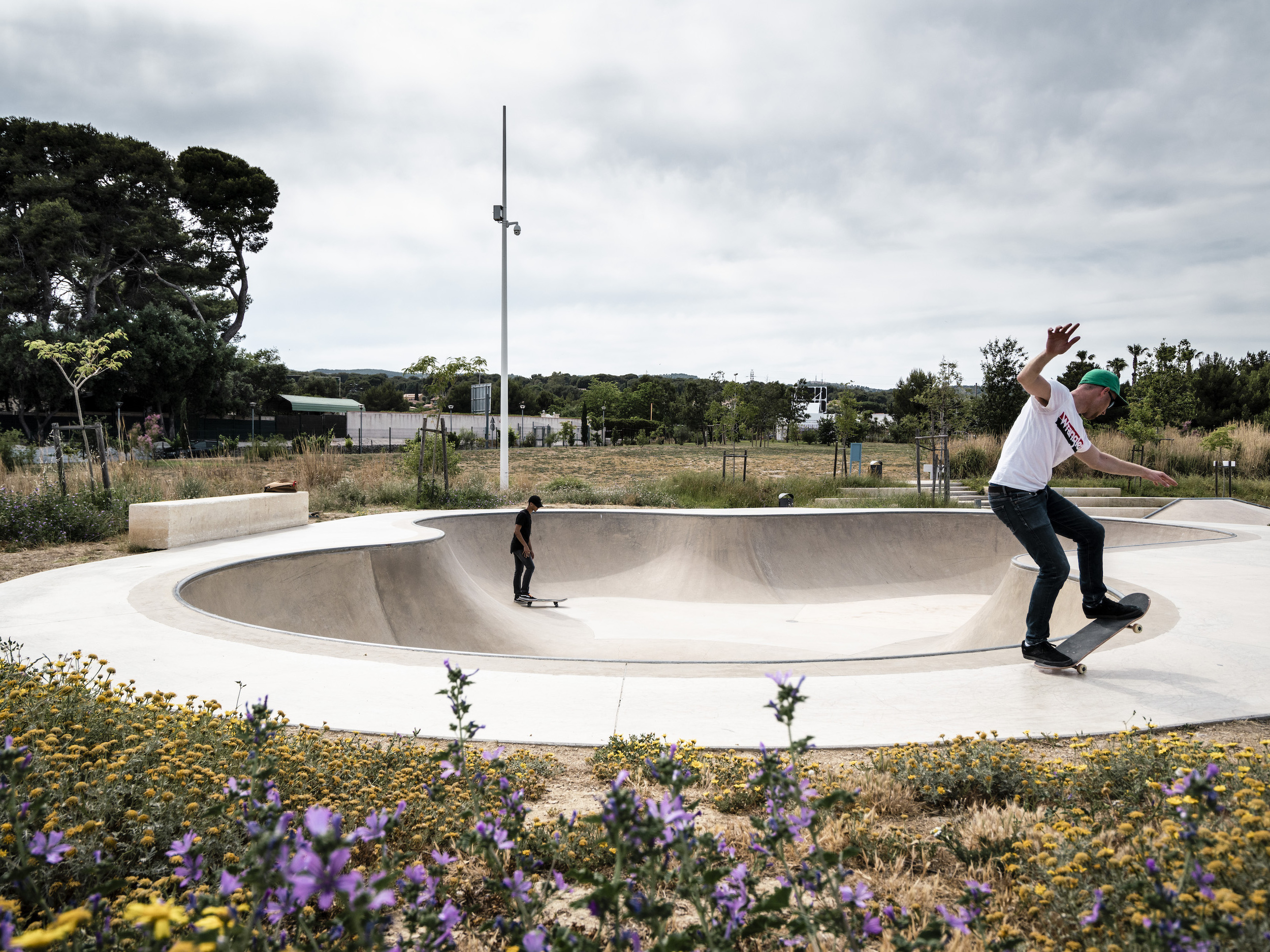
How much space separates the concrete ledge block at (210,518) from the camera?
9.05m

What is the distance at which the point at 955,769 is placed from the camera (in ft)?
9.29

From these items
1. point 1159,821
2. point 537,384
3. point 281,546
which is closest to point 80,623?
point 281,546

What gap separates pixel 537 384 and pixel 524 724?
467ft

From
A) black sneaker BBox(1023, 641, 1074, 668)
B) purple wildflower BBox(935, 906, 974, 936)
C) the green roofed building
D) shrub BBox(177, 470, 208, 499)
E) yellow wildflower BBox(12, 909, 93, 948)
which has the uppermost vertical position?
the green roofed building

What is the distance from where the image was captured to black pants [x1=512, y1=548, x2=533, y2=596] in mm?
10188

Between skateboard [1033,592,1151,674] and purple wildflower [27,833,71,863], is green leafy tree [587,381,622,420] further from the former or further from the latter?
purple wildflower [27,833,71,863]

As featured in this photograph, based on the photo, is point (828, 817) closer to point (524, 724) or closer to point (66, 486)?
point (524, 724)

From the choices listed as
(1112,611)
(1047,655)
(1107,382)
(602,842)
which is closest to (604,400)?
(1112,611)

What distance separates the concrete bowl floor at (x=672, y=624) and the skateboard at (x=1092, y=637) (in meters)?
0.13

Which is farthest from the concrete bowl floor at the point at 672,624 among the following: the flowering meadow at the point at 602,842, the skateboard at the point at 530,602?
the flowering meadow at the point at 602,842

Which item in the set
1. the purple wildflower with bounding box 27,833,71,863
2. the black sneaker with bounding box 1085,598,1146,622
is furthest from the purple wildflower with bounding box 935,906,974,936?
the black sneaker with bounding box 1085,598,1146,622

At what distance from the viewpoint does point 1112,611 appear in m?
4.47

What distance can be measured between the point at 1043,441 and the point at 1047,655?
4.20 ft

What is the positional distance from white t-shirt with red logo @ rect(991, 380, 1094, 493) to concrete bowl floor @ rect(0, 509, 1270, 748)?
120cm
